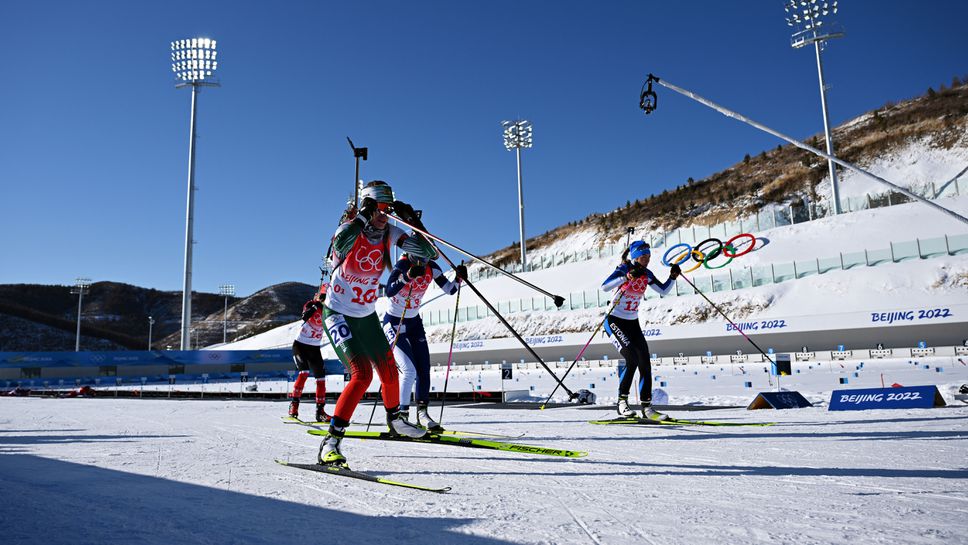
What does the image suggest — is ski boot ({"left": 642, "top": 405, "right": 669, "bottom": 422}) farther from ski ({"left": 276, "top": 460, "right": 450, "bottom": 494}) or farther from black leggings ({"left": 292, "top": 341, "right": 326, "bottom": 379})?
black leggings ({"left": 292, "top": 341, "right": 326, "bottom": 379})

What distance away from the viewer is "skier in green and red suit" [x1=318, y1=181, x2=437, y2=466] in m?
4.85

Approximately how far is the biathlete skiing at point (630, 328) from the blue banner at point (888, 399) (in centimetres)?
271

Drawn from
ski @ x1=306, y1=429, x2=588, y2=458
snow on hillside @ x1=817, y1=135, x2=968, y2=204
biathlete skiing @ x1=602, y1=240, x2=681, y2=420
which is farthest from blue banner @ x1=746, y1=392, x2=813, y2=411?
snow on hillside @ x1=817, y1=135, x2=968, y2=204

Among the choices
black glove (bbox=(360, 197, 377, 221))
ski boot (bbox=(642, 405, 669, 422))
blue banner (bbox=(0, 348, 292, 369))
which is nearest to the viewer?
black glove (bbox=(360, 197, 377, 221))

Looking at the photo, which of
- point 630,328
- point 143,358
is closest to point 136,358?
point 143,358

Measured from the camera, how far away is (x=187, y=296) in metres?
44.0

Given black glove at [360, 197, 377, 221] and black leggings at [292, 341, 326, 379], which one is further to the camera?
black leggings at [292, 341, 326, 379]

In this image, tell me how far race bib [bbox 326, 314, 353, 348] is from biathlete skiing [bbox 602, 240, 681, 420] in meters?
4.39

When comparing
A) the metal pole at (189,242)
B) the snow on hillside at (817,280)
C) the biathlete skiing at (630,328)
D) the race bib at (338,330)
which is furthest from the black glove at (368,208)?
the metal pole at (189,242)

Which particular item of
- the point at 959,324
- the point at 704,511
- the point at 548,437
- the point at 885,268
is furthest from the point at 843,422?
the point at 885,268

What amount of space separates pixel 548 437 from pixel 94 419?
28.2ft

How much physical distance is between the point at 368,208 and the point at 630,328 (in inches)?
183

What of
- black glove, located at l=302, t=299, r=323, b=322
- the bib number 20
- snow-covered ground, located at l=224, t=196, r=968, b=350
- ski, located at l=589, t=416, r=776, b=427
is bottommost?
ski, located at l=589, t=416, r=776, b=427

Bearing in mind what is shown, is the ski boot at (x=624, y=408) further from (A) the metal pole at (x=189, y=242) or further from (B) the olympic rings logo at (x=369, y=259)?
(A) the metal pole at (x=189, y=242)
